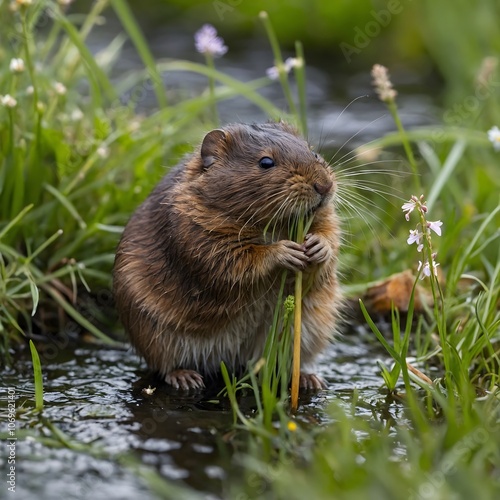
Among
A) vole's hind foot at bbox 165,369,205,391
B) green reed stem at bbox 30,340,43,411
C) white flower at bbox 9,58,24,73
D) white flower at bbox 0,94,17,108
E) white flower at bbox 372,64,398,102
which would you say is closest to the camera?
green reed stem at bbox 30,340,43,411

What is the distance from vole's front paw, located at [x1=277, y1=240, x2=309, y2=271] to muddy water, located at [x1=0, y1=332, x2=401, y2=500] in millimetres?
676

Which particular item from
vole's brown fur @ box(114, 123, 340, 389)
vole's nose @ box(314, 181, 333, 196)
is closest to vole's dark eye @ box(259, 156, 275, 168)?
vole's brown fur @ box(114, 123, 340, 389)

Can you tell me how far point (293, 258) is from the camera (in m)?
4.66

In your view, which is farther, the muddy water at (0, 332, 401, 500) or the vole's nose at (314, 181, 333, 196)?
the vole's nose at (314, 181, 333, 196)

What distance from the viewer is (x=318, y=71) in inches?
457

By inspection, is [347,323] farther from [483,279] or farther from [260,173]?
[260,173]

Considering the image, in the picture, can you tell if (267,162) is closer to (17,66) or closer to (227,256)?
(227,256)

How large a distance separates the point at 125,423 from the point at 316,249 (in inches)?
48.6

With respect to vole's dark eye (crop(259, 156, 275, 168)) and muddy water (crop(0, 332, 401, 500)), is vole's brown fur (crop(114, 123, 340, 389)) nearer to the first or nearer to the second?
vole's dark eye (crop(259, 156, 275, 168))

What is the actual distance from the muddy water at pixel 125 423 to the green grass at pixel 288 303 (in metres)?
0.13

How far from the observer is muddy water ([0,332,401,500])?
3.70m

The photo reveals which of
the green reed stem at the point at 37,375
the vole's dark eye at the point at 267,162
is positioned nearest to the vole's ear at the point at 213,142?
the vole's dark eye at the point at 267,162

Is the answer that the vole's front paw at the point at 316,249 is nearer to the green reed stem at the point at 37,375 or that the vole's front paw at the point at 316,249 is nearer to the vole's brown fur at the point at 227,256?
the vole's brown fur at the point at 227,256

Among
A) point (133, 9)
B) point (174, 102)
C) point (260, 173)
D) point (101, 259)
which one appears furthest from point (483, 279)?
point (133, 9)
